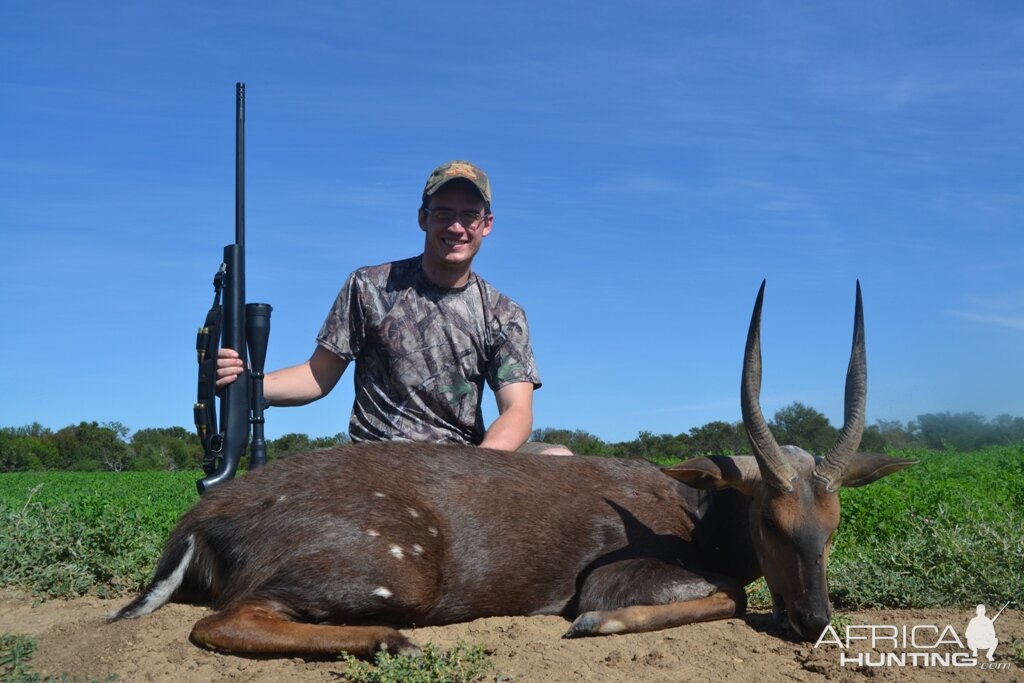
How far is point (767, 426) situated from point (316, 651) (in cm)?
257

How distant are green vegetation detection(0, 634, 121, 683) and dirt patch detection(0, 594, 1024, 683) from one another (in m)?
0.06

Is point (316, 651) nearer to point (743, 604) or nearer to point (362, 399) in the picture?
point (743, 604)

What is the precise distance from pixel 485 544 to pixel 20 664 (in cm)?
229

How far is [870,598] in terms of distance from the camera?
19.3 ft

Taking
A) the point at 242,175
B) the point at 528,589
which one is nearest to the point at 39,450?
the point at 242,175

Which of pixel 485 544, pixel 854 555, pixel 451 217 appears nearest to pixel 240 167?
pixel 451 217

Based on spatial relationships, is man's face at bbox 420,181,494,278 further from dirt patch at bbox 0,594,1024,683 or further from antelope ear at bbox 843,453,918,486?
antelope ear at bbox 843,453,918,486

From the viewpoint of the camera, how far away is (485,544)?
5.25m

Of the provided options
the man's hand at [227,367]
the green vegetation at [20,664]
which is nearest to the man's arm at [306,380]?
the man's hand at [227,367]

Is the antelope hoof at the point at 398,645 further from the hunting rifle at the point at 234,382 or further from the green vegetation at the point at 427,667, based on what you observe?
the hunting rifle at the point at 234,382

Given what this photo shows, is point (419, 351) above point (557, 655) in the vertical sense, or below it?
above

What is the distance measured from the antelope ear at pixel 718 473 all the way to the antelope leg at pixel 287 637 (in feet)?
6.17

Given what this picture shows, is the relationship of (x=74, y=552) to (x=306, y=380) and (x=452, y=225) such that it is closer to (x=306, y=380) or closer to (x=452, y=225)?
(x=306, y=380)

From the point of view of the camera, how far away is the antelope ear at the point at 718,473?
546 cm
